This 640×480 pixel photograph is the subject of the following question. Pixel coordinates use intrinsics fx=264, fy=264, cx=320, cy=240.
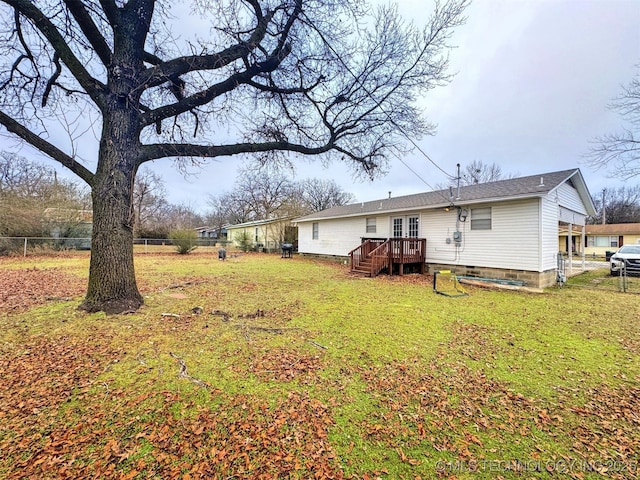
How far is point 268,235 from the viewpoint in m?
24.2

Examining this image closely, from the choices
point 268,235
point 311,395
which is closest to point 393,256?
point 311,395

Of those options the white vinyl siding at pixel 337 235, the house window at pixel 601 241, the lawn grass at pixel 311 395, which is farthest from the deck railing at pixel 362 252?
the house window at pixel 601 241

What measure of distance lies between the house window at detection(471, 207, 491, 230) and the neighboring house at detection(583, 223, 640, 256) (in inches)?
1008

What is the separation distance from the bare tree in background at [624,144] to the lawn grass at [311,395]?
9.25 meters

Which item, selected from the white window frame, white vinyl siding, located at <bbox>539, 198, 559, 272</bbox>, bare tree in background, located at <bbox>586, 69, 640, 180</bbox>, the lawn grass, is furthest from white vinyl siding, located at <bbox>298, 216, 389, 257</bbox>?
the lawn grass

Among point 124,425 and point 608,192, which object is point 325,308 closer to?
point 124,425

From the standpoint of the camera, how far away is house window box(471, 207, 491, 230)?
9.81 meters

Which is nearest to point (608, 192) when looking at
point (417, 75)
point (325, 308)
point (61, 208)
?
point (417, 75)

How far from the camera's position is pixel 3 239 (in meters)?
14.4

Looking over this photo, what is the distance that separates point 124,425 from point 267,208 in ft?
115

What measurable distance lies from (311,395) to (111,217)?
4773 millimetres

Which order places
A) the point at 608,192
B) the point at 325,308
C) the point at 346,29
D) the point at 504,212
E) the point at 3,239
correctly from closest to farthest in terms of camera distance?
the point at 325,308 → the point at 346,29 → the point at 504,212 → the point at 3,239 → the point at 608,192

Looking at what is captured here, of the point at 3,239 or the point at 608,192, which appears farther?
the point at 608,192

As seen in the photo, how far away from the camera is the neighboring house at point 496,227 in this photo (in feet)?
28.7
